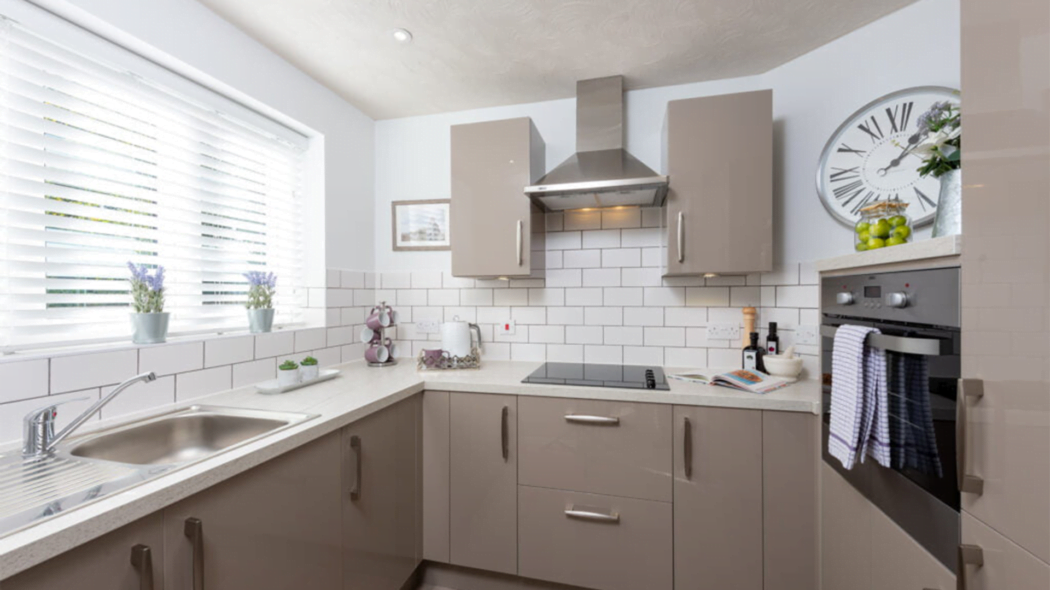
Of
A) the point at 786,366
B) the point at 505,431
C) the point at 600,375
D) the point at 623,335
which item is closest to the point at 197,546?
the point at 505,431

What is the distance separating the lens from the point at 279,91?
1892mm

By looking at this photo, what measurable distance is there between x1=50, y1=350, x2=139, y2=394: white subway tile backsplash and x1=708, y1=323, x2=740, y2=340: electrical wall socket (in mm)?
2393

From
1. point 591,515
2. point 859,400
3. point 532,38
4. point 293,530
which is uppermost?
point 532,38

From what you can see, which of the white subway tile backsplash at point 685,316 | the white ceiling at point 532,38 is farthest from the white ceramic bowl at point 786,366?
the white ceiling at point 532,38

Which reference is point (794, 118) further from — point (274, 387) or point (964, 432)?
point (274, 387)

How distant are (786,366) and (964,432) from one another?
3.58ft

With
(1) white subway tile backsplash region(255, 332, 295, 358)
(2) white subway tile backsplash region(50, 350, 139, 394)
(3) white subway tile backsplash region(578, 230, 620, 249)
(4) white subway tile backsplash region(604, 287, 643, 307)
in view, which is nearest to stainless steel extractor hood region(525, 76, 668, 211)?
(3) white subway tile backsplash region(578, 230, 620, 249)

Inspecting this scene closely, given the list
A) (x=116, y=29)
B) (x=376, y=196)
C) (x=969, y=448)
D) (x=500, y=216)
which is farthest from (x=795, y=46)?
(x=116, y=29)

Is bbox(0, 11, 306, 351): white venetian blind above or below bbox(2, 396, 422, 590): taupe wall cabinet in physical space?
above

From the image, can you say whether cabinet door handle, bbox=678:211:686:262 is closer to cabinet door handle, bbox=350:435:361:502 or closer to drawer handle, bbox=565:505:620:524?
drawer handle, bbox=565:505:620:524

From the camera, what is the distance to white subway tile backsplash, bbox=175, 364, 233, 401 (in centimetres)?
145

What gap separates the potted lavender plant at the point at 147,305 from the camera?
1.35 m

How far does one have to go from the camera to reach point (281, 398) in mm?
1526

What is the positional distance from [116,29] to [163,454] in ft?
4.55
